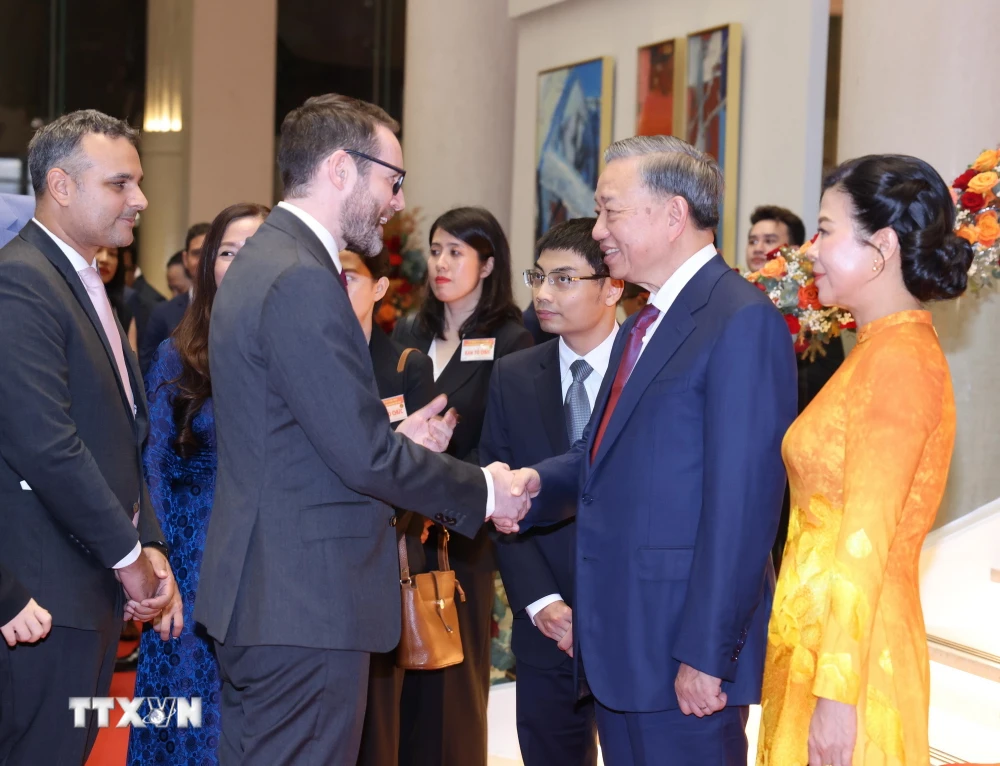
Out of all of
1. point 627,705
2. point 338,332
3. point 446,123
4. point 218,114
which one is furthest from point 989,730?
point 218,114

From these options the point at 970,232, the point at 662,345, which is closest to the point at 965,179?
the point at 970,232

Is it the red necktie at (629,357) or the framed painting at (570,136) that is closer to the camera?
the red necktie at (629,357)

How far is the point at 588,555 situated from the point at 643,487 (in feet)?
0.70

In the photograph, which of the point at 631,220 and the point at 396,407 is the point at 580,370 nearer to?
the point at 396,407

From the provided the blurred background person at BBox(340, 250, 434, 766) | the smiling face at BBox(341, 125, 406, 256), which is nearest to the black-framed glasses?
the smiling face at BBox(341, 125, 406, 256)

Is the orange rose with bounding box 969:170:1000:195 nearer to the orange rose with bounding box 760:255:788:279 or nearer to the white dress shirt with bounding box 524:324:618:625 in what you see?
the orange rose with bounding box 760:255:788:279

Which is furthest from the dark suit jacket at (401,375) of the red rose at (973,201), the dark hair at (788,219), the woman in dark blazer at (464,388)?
the dark hair at (788,219)

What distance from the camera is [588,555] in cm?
232

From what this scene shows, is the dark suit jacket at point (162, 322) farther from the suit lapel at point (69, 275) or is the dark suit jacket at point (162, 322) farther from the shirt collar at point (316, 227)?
the shirt collar at point (316, 227)

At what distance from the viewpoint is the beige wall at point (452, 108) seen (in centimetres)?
854

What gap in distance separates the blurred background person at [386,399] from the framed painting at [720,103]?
3895mm

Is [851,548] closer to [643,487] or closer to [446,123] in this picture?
[643,487]

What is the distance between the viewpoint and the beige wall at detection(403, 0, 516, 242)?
336 inches

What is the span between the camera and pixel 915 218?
201cm
